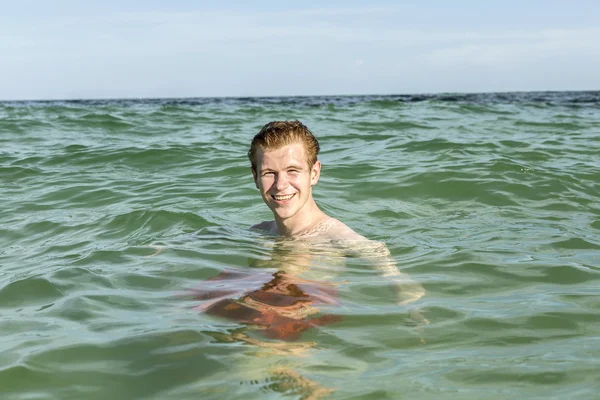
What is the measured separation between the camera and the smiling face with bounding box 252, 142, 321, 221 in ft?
16.5

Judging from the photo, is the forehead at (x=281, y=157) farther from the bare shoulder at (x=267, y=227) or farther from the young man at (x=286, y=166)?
the bare shoulder at (x=267, y=227)

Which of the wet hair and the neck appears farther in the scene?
the neck

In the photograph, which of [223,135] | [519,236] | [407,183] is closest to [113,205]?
[407,183]

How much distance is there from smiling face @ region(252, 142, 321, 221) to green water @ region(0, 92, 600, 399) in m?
0.42

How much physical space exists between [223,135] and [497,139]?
17.1ft

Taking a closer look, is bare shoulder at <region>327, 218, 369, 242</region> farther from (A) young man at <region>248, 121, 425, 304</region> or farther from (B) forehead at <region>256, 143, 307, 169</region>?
(B) forehead at <region>256, 143, 307, 169</region>

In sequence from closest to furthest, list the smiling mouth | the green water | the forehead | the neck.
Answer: the green water
the forehead
the smiling mouth
the neck

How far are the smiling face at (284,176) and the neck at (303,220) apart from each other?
0.22 metres

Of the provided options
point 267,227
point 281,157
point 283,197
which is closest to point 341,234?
point 283,197

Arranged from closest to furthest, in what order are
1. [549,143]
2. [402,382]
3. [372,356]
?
1. [402,382]
2. [372,356]
3. [549,143]

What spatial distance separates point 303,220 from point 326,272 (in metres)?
0.76

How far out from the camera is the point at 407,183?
852 centimetres

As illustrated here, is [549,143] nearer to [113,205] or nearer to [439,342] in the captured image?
[113,205]

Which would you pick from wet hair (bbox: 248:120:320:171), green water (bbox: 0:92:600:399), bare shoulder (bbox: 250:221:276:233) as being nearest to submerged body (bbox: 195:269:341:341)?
green water (bbox: 0:92:600:399)
